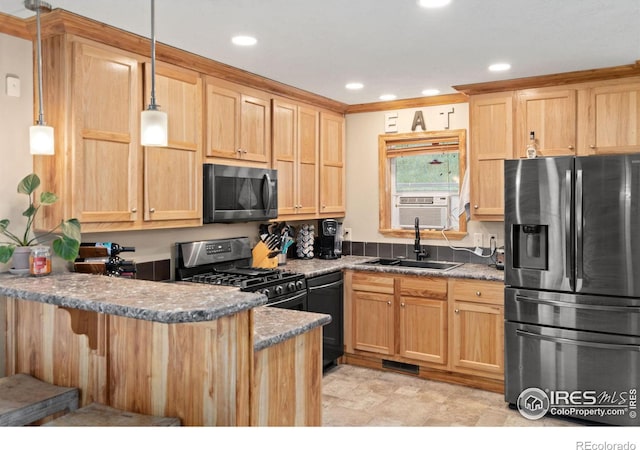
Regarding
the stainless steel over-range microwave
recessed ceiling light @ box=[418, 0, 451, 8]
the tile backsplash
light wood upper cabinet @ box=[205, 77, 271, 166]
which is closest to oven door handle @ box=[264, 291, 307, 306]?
the stainless steel over-range microwave

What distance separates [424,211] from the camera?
493cm

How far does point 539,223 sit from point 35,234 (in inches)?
122

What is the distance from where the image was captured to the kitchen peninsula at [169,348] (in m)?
1.80

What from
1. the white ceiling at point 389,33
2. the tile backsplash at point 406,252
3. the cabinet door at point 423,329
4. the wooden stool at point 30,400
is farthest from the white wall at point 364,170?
the wooden stool at point 30,400

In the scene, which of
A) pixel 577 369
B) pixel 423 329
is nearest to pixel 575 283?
pixel 577 369

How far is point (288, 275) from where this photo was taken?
3.91 m

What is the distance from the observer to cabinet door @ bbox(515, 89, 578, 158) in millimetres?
Result: 3877

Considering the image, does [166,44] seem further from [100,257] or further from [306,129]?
[306,129]

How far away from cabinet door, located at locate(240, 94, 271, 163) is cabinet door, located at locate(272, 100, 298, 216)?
3.2 inches

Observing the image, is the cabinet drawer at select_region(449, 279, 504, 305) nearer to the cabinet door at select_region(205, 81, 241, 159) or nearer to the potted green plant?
the cabinet door at select_region(205, 81, 241, 159)

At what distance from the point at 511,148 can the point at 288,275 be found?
1.97m

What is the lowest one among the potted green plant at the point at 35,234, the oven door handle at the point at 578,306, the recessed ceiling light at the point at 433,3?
the oven door handle at the point at 578,306

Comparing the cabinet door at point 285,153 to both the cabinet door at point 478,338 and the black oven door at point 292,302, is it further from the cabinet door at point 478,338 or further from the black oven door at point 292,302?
the cabinet door at point 478,338

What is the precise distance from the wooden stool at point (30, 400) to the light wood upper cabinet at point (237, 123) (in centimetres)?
183
